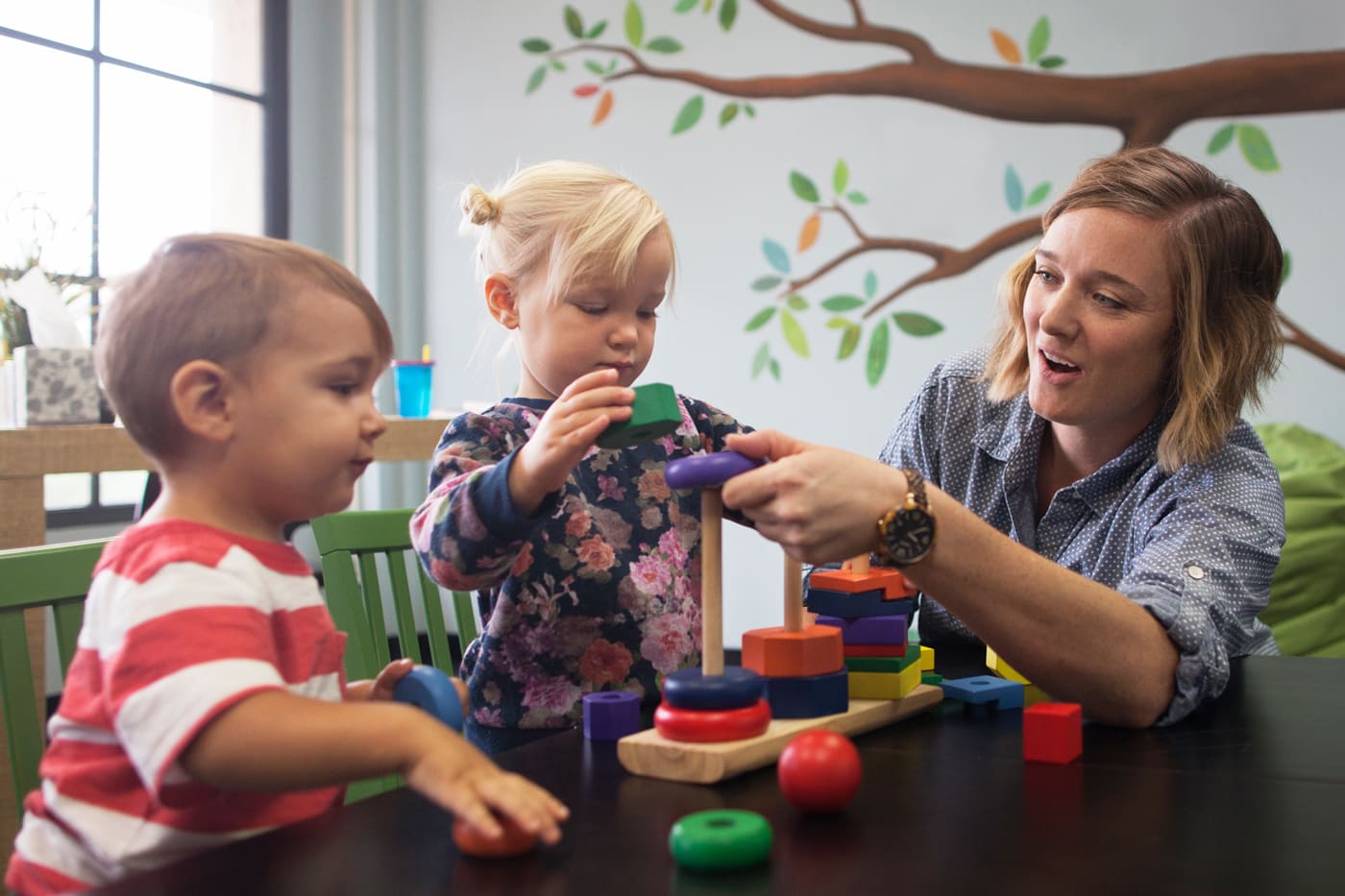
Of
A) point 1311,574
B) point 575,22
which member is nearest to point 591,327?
point 1311,574

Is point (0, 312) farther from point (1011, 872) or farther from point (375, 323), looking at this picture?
point (1011, 872)

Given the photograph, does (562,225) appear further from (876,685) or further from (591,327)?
(876,685)

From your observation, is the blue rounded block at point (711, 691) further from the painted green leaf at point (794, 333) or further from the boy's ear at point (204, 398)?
the painted green leaf at point (794, 333)

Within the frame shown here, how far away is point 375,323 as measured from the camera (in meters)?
0.97

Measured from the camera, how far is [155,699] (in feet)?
2.44

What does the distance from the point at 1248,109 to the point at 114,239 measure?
3.36m

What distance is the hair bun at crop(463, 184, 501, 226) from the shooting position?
4.90ft

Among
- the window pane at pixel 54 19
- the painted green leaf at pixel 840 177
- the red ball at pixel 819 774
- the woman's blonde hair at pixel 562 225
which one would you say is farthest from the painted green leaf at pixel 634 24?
the red ball at pixel 819 774

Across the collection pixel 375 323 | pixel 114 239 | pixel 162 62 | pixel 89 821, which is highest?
pixel 162 62

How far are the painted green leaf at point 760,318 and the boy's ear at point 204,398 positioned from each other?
3.31 metres

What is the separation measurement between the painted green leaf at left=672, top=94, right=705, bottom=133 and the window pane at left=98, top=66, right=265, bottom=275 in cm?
145

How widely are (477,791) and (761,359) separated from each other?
3.46m

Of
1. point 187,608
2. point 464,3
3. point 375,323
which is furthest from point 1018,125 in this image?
point 187,608

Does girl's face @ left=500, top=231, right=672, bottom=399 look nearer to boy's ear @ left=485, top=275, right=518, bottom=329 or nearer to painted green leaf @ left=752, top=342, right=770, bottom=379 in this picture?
boy's ear @ left=485, top=275, right=518, bottom=329
